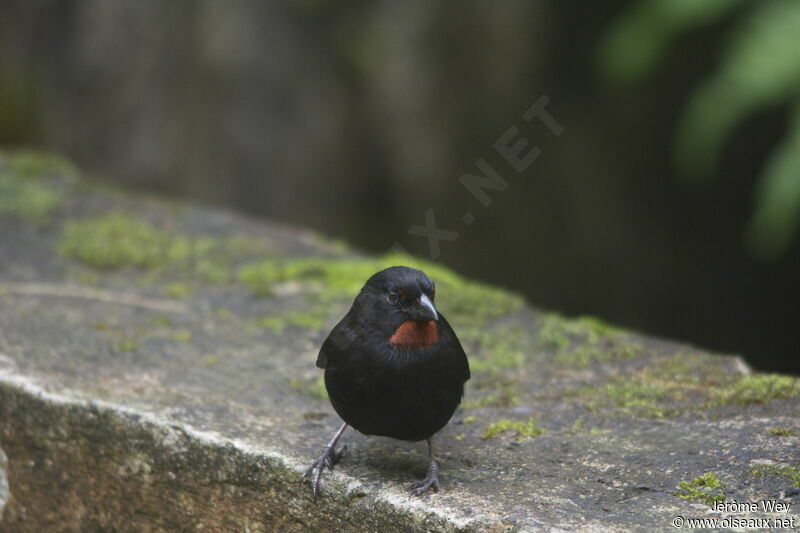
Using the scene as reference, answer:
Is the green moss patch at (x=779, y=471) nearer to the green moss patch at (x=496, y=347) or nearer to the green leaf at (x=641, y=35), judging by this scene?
the green moss patch at (x=496, y=347)

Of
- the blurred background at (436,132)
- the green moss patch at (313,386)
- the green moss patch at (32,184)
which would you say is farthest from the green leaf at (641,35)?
the green moss patch at (32,184)

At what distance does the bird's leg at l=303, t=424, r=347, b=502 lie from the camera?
2.43 metres

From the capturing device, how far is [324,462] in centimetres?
247

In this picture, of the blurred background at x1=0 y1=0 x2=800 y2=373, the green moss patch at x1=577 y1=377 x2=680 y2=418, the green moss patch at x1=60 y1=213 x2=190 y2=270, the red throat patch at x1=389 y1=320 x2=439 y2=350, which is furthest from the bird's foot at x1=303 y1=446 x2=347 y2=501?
the blurred background at x1=0 y1=0 x2=800 y2=373

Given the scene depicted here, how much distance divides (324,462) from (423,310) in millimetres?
503

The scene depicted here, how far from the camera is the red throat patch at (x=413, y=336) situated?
2430 millimetres

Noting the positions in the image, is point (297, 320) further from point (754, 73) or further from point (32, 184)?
point (754, 73)

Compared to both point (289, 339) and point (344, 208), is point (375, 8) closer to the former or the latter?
point (344, 208)

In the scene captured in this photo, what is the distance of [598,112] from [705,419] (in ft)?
15.0

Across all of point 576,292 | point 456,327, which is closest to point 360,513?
point 456,327

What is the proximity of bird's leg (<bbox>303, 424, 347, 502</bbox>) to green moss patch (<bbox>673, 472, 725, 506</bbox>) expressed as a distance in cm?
92

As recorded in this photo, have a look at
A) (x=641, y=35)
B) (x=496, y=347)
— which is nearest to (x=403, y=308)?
(x=496, y=347)

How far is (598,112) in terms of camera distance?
6.91m

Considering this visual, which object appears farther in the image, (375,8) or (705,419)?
(375,8)
